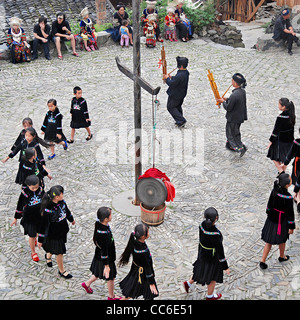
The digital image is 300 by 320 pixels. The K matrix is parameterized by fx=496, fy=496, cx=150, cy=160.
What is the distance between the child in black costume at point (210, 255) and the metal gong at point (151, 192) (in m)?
1.46

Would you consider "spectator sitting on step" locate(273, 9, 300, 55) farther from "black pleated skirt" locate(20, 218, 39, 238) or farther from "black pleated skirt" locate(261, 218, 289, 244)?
"black pleated skirt" locate(20, 218, 39, 238)

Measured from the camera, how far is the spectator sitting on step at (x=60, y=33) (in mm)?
15062

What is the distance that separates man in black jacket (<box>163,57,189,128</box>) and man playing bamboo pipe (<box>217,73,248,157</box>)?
1.18m

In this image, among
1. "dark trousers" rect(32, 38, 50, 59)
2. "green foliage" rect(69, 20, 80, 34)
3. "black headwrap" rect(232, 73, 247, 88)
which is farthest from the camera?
"green foliage" rect(69, 20, 80, 34)

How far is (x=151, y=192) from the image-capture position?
295 inches

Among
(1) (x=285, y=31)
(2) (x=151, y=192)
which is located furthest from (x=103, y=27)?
(2) (x=151, y=192)

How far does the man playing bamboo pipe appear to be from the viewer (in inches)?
372

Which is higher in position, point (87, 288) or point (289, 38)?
point (289, 38)

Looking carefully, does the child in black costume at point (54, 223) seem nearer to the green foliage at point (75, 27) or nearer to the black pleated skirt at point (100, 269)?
the black pleated skirt at point (100, 269)

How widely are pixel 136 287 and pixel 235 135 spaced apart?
468 centimetres

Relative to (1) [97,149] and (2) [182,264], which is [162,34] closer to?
(1) [97,149]

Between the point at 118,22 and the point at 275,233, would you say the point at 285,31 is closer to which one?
the point at 118,22

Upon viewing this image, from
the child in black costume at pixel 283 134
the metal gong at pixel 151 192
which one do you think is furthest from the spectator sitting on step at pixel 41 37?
the metal gong at pixel 151 192

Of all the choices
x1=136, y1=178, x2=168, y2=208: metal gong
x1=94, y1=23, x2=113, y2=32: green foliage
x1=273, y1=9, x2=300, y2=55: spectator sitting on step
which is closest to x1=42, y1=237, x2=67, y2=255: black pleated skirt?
x1=136, y1=178, x2=168, y2=208: metal gong
